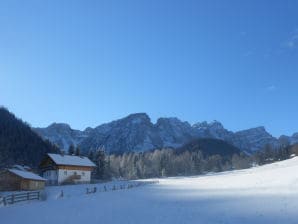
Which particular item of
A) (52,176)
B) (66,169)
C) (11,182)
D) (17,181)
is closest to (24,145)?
(52,176)

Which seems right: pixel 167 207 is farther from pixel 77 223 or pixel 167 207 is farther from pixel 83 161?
pixel 83 161

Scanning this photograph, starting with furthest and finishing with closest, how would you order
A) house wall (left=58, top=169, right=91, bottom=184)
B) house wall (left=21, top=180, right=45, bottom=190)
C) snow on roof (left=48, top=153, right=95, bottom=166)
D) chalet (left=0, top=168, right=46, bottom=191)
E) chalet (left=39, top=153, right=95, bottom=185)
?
snow on roof (left=48, top=153, right=95, bottom=166), chalet (left=39, top=153, right=95, bottom=185), house wall (left=58, top=169, right=91, bottom=184), house wall (left=21, top=180, right=45, bottom=190), chalet (left=0, top=168, right=46, bottom=191)

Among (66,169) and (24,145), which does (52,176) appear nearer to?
(66,169)

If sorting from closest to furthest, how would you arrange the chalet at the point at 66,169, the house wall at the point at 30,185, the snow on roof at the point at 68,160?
the house wall at the point at 30,185, the chalet at the point at 66,169, the snow on roof at the point at 68,160

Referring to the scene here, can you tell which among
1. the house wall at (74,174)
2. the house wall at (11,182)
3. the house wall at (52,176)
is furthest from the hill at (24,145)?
the house wall at (11,182)

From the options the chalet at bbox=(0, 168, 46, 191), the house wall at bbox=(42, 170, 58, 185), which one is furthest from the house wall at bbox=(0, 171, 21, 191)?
the house wall at bbox=(42, 170, 58, 185)

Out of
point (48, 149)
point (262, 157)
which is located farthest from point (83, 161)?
point (262, 157)

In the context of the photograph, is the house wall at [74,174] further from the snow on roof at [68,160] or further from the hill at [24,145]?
the hill at [24,145]

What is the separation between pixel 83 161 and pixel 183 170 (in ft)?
329

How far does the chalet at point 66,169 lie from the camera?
94.7 metres

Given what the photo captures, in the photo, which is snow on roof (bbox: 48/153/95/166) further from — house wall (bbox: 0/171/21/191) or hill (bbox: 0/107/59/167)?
hill (bbox: 0/107/59/167)

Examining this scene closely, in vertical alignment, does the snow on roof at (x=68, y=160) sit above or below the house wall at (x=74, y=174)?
above

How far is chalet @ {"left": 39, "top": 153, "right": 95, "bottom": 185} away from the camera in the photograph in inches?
3728

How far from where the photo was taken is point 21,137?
7480 inches
